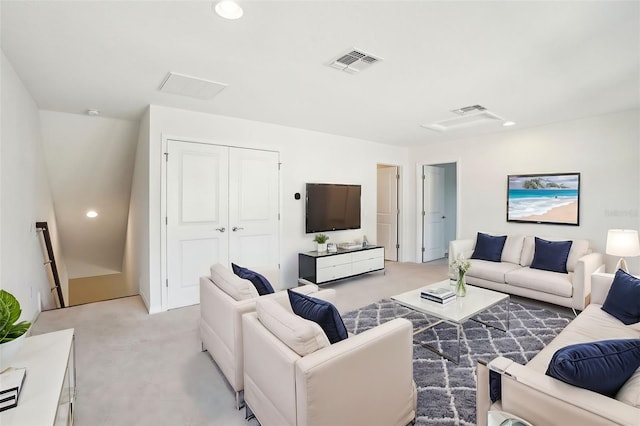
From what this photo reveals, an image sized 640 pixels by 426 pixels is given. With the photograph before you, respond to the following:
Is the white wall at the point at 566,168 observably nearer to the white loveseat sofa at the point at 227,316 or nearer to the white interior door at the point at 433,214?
the white interior door at the point at 433,214

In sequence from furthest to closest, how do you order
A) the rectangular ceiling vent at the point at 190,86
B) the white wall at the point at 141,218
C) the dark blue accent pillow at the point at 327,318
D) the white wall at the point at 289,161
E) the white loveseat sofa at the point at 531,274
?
the white wall at the point at 141,218, the white wall at the point at 289,161, the white loveseat sofa at the point at 531,274, the rectangular ceiling vent at the point at 190,86, the dark blue accent pillow at the point at 327,318

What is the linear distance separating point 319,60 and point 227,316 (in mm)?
2030

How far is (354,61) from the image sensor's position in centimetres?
249

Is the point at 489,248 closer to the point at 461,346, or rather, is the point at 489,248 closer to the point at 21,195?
the point at 461,346

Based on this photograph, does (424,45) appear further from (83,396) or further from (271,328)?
(83,396)

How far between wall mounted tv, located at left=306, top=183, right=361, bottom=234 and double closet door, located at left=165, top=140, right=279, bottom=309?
57 centimetres

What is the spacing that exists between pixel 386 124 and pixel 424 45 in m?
2.33

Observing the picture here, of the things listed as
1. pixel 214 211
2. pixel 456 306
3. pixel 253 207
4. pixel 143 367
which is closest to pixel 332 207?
pixel 253 207

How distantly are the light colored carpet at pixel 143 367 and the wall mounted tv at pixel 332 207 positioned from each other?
1.33 m

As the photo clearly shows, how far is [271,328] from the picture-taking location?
1651 mm

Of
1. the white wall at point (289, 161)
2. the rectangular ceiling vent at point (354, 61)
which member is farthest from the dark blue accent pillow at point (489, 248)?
the rectangular ceiling vent at point (354, 61)

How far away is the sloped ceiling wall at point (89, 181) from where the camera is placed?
4105mm

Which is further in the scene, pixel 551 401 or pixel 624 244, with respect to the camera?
pixel 624 244

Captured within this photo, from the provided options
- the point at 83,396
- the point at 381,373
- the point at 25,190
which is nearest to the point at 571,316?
the point at 381,373
